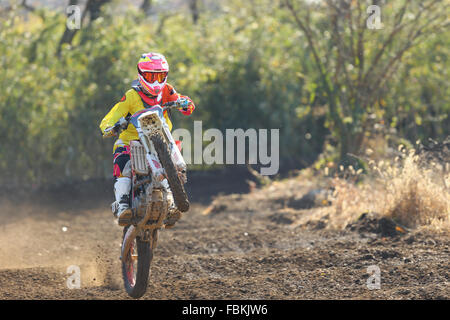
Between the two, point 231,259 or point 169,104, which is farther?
point 231,259

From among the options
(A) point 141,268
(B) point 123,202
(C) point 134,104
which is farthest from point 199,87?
(A) point 141,268

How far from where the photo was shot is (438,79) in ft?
51.4

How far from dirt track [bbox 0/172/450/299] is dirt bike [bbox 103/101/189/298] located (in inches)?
22.2

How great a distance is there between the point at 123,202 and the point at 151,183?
42 centimetres

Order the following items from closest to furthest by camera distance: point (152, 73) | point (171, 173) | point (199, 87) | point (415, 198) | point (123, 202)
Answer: point (171, 173)
point (123, 202)
point (152, 73)
point (415, 198)
point (199, 87)

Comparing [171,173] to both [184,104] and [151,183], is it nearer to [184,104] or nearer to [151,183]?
[151,183]

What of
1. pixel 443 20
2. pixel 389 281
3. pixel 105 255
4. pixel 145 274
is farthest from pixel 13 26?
pixel 389 281

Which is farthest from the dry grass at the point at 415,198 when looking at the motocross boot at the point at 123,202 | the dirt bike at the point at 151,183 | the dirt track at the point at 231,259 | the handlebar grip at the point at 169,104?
the motocross boot at the point at 123,202

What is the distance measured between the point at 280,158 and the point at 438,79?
4.04m

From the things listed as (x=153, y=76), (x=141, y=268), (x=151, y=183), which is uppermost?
(x=153, y=76)

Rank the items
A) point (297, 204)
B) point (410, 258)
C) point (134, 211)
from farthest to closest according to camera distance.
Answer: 1. point (297, 204)
2. point (410, 258)
3. point (134, 211)

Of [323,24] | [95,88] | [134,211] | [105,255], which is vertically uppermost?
[323,24]

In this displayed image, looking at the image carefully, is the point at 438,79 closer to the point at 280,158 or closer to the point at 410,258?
the point at 280,158

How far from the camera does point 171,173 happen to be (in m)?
6.42
